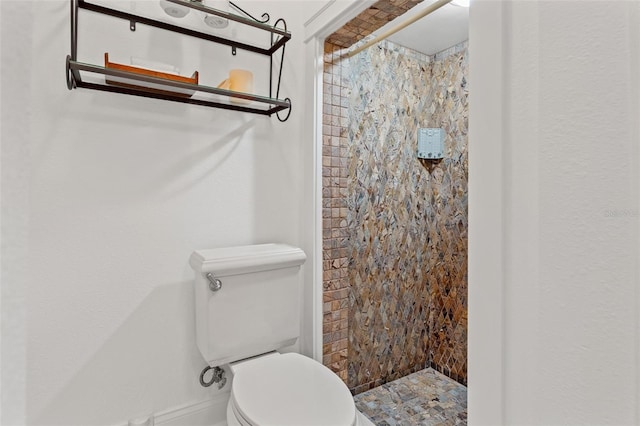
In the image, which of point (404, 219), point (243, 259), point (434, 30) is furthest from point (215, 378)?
point (434, 30)

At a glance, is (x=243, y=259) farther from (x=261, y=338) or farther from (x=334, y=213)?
(x=334, y=213)

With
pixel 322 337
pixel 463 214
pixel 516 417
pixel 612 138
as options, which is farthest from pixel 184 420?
pixel 463 214

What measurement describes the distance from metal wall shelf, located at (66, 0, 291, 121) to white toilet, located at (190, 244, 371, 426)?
579 millimetres

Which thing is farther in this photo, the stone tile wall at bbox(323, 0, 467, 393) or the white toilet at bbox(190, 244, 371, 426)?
the stone tile wall at bbox(323, 0, 467, 393)

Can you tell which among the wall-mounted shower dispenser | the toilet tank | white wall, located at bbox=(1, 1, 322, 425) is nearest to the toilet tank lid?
the toilet tank

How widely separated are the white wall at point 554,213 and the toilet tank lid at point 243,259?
93cm

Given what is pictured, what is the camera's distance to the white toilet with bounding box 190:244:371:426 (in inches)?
40.5

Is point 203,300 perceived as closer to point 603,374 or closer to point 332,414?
point 332,414

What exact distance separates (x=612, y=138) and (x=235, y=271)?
1.11 m

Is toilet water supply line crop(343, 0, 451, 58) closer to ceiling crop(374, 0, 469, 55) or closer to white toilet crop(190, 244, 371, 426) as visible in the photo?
ceiling crop(374, 0, 469, 55)

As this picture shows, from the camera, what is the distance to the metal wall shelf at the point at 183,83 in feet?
3.45

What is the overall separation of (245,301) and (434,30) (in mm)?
1746

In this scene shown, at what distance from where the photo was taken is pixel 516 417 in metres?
0.39

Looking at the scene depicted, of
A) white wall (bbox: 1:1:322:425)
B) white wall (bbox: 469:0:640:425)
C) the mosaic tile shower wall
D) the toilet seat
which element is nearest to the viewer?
white wall (bbox: 469:0:640:425)
